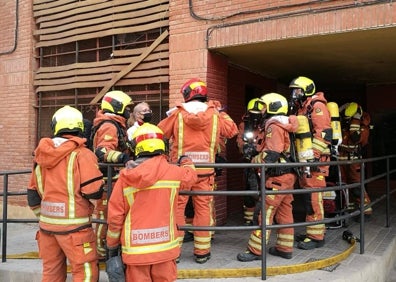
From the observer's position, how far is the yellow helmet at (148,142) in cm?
302

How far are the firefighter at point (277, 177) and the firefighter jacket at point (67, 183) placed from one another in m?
1.79

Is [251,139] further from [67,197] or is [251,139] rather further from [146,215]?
[67,197]

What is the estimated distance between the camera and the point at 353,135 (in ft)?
20.7

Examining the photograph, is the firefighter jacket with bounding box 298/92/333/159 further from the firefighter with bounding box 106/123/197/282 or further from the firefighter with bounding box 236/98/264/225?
the firefighter with bounding box 106/123/197/282

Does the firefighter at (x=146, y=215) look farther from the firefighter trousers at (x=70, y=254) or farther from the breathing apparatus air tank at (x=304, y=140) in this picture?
the breathing apparatus air tank at (x=304, y=140)

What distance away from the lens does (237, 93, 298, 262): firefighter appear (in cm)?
426

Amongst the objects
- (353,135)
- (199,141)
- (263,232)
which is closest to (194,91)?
(199,141)

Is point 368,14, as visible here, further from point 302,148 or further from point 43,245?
point 43,245

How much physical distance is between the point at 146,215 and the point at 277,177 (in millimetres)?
1859

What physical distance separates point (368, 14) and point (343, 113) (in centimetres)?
234

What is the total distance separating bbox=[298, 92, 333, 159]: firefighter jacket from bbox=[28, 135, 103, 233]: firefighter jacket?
9.13ft

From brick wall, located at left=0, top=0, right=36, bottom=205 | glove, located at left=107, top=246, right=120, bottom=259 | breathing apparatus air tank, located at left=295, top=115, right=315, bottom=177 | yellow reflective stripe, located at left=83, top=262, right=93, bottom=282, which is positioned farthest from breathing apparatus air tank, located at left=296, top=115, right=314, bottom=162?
brick wall, located at left=0, top=0, right=36, bottom=205

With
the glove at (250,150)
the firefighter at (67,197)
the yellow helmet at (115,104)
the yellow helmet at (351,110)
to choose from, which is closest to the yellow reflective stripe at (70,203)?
the firefighter at (67,197)

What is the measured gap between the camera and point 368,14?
182 inches
